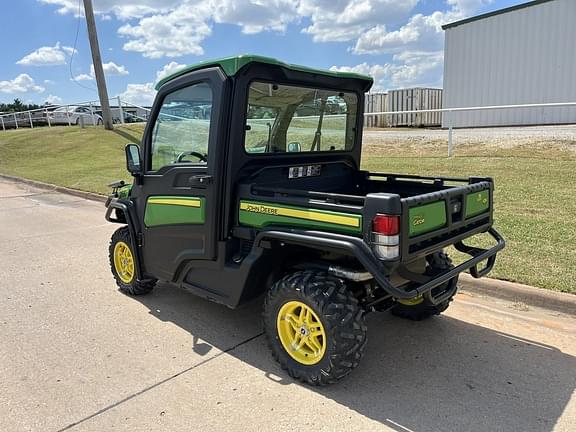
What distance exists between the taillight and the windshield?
1.30 metres

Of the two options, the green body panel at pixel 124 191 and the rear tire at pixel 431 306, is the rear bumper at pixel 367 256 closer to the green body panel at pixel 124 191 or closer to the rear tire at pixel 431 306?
the rear tire at pixel 431 306

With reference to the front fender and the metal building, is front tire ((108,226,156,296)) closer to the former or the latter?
the front fender

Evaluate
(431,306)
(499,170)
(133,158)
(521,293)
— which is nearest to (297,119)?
(133,158)

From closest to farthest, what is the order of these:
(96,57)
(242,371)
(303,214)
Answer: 1. (303,214)
2. (242,371)
3. (96,57)

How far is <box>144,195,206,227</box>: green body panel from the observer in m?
3.69

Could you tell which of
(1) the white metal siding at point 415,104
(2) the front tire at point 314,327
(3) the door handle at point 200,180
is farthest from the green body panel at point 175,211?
(1) the white metal siding at point 415,104

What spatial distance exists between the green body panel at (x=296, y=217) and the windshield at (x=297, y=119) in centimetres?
50

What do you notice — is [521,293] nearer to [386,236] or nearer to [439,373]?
[439,373]

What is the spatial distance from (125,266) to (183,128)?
5.69ft

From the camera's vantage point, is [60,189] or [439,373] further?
[60,189]

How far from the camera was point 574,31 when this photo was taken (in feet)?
63.1

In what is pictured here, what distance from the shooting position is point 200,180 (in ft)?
11.7

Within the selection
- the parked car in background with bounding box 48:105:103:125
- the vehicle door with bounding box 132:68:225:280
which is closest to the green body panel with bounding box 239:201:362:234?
the vehicle door with bounding box 132:68:225:280

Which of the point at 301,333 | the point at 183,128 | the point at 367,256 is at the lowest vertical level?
the point at 301,333
